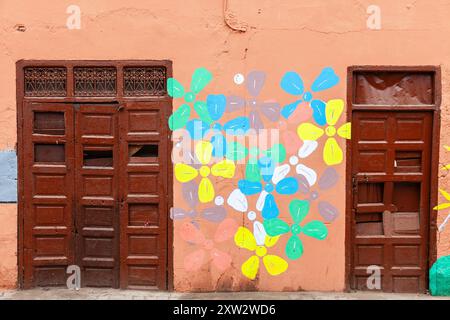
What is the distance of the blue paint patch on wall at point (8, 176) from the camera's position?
677cm

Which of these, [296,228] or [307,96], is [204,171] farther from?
[307,96]

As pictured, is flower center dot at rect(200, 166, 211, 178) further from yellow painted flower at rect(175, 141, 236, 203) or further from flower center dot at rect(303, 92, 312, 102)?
flower center dot at rect(303, 92, 312, 102)

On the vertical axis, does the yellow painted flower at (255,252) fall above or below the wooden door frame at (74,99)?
below

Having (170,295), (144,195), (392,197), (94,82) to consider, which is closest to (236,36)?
(94,82)

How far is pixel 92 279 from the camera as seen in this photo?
6.85 meters

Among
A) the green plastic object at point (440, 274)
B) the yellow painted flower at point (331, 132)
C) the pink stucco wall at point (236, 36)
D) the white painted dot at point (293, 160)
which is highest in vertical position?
the pink stucco wall at point (236, 36)

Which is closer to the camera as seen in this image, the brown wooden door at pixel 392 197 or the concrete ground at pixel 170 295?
the concrete ground at pixel 170 295

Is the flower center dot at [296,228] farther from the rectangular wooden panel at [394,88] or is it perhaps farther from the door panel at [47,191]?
the door panel at [47,191]

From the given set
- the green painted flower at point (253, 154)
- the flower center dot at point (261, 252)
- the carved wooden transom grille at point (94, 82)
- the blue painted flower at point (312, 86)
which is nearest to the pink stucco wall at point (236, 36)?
the blue painted flower at point (312, 86)

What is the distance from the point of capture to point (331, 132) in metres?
6.75

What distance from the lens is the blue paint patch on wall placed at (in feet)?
22.2

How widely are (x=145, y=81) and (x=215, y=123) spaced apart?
0.89 metres

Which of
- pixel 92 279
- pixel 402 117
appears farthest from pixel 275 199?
pixel 92 279

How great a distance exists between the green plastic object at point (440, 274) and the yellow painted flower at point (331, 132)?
1.56 m
